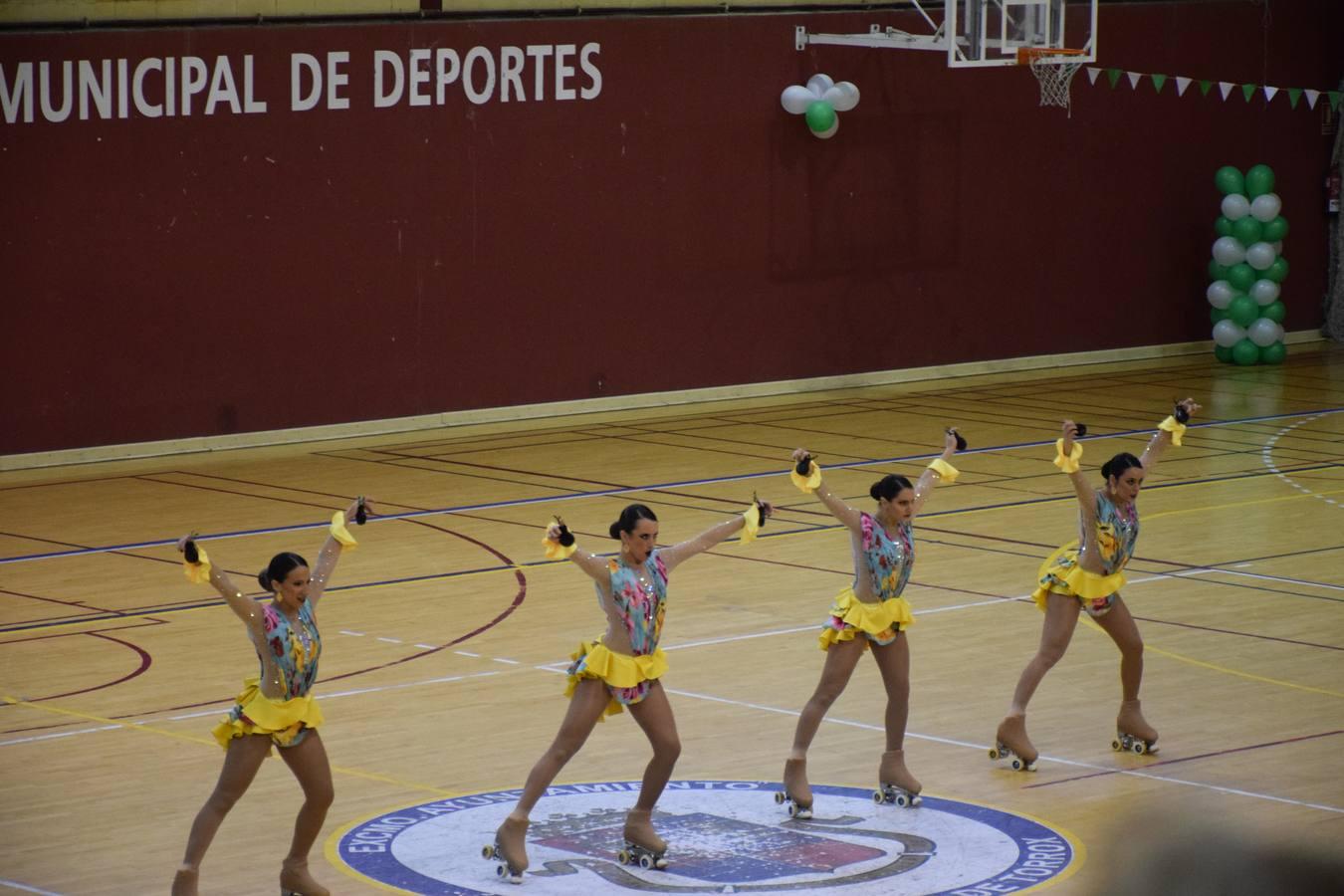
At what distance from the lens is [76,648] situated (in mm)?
11383

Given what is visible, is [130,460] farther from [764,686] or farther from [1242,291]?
[1242,291]

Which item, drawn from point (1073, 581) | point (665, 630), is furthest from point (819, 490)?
point (665, 630)

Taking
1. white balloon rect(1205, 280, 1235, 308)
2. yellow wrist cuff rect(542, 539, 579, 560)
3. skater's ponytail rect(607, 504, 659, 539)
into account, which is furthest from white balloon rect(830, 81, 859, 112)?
yellow wrist cuff rect(542, 539, 579, 560)

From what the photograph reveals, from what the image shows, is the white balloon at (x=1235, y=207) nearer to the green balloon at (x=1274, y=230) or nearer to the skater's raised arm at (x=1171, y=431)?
the green balloon at (x=1274, y=230)

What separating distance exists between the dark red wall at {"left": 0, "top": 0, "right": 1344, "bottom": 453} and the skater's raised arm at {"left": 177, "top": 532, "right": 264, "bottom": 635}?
1163cm

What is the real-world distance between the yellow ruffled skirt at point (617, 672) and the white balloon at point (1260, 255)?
63.0 feet

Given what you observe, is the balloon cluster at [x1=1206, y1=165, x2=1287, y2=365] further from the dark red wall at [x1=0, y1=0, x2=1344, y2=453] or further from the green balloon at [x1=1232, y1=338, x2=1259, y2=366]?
the dark red wall at [x1=0, y1=0, x2=1344, y2=453]

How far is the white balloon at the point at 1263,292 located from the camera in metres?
25.1

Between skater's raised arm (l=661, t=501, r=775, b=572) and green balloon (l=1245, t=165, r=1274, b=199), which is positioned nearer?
skater's raised arm (l=661, t=501, r=775, b=572)

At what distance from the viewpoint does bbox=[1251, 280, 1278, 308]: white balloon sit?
25.1 metres

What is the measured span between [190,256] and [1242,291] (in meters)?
13.6

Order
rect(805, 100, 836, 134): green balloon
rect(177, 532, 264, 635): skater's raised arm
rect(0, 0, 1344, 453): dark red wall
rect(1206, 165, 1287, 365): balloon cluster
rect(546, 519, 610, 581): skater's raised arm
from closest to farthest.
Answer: rect(177, 532, 264, 635): skater's raised arm → rect(546, 519, 610, 581): skater's raised arm → rect(0, 0, 1344, 453): dark red wall → rect(805, 100, 836, 134): green balloon → rect(1206, 165, 1287, 365): balloon cluster

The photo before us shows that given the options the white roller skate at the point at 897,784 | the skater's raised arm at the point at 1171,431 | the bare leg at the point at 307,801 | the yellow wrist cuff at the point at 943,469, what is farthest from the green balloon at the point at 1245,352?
the bare leg at the point at 307,801

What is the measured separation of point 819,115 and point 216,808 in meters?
16.1
